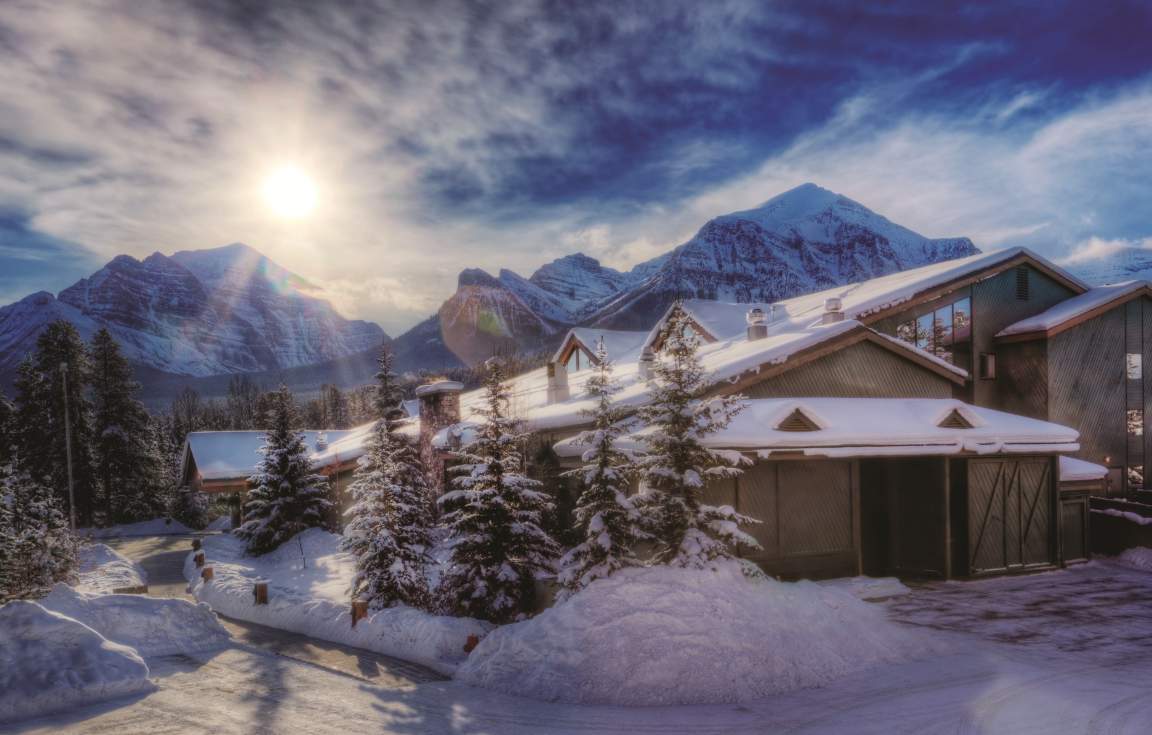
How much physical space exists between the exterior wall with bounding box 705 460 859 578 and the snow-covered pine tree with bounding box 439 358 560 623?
13.0 feet

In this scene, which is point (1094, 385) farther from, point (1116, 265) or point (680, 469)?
point (1116, 265)

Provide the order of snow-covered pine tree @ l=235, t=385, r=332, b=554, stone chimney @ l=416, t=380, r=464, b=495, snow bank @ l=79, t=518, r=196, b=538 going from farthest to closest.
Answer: snow bank @ l=79, t=518, r=196, b=538, snow-covered pine tree @ l=235, t=385, r=332, b=554, stone chimney @ l=416, t=380, r=464, b=495

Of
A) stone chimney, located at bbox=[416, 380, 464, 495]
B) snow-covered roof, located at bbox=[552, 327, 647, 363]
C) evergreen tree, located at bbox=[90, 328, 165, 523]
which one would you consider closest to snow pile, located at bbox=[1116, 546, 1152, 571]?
snow-covered roof, located at bbox=[552, 327, 647, 363]

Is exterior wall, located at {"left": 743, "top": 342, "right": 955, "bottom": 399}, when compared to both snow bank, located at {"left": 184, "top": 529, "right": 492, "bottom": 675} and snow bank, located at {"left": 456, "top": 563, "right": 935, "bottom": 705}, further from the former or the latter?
snow bank, located at {"left": 184, "top": 529, "right": 492, "bottom": 675}

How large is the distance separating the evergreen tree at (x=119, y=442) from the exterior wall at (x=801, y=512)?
40922 mm

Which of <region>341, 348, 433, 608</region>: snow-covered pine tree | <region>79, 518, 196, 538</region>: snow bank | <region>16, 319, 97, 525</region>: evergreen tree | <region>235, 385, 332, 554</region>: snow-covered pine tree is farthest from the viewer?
<region>79, 518, 196, 538</region>: snow bank

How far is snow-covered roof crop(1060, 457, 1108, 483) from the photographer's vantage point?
1828 cm

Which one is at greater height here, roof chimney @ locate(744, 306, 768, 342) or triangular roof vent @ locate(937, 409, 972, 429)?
roof chimney @ locate(744, 306, 768, 342)

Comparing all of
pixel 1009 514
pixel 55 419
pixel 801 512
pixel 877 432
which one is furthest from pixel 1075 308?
pixel 55 419

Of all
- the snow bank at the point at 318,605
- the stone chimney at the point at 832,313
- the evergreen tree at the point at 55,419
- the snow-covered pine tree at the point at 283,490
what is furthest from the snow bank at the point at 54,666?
the evergreen tree at the point at 55,419

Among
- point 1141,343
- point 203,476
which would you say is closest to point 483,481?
point 1141,343

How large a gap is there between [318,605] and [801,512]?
11089mm

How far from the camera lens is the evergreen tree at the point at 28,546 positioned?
15297mm

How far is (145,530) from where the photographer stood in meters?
41.0
